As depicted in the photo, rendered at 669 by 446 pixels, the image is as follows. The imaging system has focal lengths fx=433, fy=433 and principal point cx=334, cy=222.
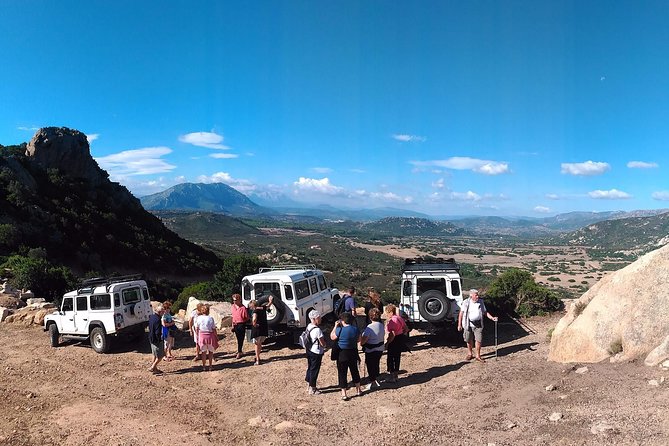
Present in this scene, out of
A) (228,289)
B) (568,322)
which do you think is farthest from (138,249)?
(568,322)

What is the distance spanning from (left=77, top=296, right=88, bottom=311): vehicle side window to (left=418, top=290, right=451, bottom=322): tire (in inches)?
393

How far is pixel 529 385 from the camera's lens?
8.22m

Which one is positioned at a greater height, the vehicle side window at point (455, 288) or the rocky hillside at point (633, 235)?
the vehicle side window at point (455, 288)

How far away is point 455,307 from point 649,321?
4.70 m

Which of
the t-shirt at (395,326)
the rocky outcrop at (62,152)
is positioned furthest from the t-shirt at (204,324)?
the rocky outcrop at (62,152)

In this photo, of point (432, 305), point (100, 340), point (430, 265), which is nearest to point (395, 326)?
point (432, 305)

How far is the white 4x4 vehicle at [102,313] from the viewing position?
12.8 meters

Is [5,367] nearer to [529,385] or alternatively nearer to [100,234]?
[529,385]

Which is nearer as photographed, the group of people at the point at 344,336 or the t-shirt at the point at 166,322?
the group of people at the point at 344,336

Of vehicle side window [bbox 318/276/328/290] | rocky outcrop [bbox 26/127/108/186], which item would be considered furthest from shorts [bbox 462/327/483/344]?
rocky outcrop [bbox 26/127/108/186]

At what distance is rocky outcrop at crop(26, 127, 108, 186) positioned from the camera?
193 ft

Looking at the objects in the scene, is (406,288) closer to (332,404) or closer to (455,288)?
(455,288)

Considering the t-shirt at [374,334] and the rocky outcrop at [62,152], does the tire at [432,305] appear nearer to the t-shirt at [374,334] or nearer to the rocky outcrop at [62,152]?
the t-shirt at [374,334]

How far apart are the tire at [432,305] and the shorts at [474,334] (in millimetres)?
1227
